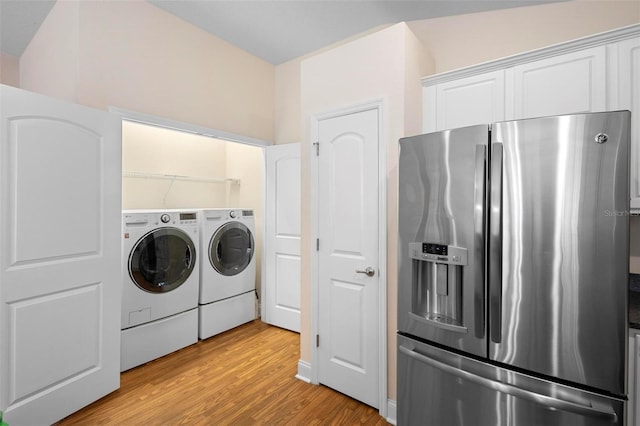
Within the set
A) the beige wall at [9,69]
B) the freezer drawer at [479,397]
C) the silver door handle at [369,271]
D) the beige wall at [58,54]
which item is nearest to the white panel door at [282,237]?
the silver door handle at [369,271]

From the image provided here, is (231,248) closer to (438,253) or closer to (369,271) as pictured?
(369,271)

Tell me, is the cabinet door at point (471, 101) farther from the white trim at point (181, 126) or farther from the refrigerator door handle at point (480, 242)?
the white trim at point (181, 126)

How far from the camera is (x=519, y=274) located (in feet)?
4.26

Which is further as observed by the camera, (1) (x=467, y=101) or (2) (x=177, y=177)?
(2) (x=177, y=177)

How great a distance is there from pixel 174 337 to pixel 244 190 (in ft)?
6.41

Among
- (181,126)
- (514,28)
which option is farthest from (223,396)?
(514,28)

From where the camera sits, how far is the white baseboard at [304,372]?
2471mm

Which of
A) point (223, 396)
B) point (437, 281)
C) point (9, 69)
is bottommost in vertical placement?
point (223, 396)

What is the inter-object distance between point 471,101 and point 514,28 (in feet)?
2.47

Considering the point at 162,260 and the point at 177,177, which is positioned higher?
the point at 177,177

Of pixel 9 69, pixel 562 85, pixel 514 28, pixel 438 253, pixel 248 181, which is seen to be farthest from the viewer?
pixel 248 181

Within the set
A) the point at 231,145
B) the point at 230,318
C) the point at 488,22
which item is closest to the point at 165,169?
the point at 231,145

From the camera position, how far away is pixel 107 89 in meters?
2.42

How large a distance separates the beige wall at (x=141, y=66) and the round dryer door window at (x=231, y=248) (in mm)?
1061
